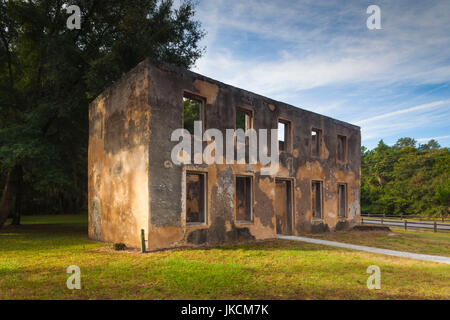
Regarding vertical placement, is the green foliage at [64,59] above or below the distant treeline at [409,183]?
above

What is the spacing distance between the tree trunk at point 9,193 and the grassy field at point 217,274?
22.6 ft

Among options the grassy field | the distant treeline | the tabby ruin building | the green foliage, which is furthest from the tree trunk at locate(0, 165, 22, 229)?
the distant treeline

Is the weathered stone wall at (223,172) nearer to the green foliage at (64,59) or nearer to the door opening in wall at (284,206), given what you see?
the door opening in wall at (284,206)

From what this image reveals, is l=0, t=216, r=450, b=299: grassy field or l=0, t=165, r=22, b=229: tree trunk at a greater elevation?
l=0, t=165, r=22, b=229: tree trunk

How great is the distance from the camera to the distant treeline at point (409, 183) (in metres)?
34.9

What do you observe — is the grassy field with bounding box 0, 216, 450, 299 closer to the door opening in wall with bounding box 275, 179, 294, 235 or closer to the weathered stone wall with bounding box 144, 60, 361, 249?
the weathered stone wall with bounding box 144, 60, 361, 249

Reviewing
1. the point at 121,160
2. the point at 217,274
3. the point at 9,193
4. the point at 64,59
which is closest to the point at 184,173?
the point at 121,160

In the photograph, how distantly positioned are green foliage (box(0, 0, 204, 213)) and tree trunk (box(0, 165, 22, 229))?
715mm

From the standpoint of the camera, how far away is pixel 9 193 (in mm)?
15438

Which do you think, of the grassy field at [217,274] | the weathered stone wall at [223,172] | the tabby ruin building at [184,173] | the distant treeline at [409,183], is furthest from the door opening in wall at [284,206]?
the distant treeline at [409,183]

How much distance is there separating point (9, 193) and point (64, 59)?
7724mm

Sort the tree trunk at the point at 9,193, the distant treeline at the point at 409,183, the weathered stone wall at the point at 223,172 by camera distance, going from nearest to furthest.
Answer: the weathered stone wall at the point at 223,172, the tree trunk at the point at 9,193, the distant treeline at the point at 409,183

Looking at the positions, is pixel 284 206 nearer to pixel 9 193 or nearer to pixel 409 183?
pixel 9 193

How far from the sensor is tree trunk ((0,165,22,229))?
14977 mm
